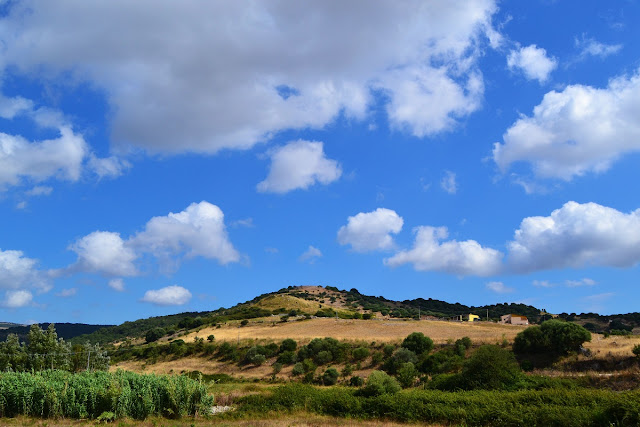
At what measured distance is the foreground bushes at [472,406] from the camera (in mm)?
24236

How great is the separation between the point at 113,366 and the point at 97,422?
61.5 m

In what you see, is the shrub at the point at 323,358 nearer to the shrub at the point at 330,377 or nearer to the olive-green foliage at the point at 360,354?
the olive-green foliage at the point at 360,354

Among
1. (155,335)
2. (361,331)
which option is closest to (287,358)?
(361,331)

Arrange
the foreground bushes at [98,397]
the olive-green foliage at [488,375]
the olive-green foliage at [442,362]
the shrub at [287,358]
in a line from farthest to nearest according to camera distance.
→ the shrub at [287,358] → the olive-green foliage at [442,362] → the olive-green foliage at [488,375] → the foreground bushes at [98,397]

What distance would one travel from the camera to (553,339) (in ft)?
186

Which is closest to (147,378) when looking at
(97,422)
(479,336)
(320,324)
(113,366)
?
(97,422)

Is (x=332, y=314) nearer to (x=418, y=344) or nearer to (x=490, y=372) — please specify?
(x=418, y=344)

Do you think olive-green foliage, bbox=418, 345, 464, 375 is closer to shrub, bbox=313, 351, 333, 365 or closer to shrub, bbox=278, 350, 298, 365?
shrub, bbox=313, 351, 333, 365

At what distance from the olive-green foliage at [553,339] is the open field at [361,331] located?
18.6ft

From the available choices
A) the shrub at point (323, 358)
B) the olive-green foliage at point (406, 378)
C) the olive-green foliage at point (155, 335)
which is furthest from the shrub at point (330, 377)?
the olive-green foliage at point (155, 335)

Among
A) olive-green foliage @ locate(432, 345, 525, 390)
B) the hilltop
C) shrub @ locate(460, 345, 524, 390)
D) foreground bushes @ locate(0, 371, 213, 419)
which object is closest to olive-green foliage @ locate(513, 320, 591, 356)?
olive-green foliage @ locate(432, 345, 525, 390)

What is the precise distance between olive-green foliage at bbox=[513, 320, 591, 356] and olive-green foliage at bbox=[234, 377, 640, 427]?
92.0 ft

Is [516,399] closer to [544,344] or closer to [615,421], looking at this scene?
[615,421]

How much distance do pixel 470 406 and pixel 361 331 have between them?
61160mm
